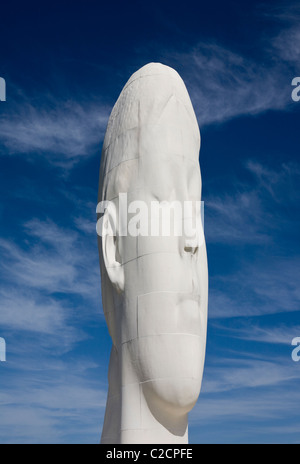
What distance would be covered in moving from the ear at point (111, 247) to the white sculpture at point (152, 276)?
20 mm

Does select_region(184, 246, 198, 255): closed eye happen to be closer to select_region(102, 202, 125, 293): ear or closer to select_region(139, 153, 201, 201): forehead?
select_region(139, 153, 201, 201): forehead

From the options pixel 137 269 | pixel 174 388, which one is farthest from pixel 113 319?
pixel 174 388

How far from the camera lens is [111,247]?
11133mm

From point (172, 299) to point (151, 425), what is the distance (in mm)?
2197

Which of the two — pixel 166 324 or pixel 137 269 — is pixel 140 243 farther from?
pixel 166 324

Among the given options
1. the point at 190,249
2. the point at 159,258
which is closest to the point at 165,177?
the point at 190,249

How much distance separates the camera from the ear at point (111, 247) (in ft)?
35.4

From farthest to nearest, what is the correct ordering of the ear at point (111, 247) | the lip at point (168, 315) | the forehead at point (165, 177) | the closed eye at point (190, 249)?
the ear at point (111, 247) < the forehead at point (165, 177) < the closed eye at point (190, 249) < the lip at point (168, 315)

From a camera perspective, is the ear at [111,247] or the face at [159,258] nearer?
the face at [159,258]

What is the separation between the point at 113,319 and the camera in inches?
444

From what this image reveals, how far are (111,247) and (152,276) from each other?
1321mm

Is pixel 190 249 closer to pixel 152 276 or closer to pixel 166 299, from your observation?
pixel 152 276

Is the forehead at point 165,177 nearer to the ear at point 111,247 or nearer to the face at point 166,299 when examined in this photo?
the face at point 166,299

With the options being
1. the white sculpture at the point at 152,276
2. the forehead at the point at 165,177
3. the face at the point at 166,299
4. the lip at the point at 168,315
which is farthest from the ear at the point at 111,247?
the forehead at the point at 165,177
